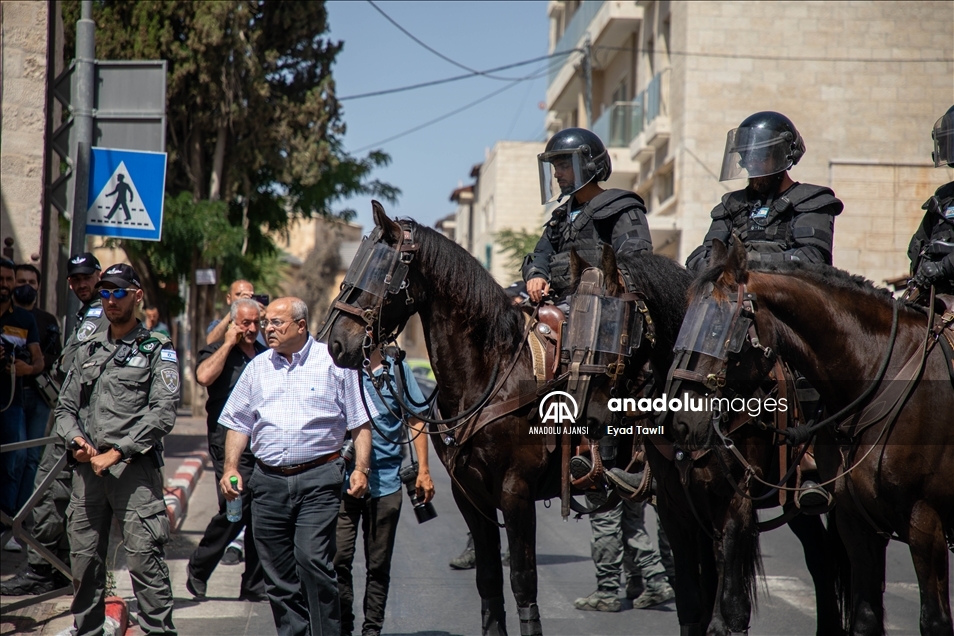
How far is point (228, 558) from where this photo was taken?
29.6ft

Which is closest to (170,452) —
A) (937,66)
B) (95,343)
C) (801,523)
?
(95,343)

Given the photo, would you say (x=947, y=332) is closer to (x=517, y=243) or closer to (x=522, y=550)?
(x=522, y=550)

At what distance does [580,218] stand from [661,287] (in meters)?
0.97

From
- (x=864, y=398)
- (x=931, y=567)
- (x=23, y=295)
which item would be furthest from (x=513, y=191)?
(x=931, y=567)

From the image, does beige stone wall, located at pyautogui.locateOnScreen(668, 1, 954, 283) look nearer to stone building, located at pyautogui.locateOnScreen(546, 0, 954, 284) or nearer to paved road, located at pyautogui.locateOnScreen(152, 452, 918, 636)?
stone building, located at pyautogui.locateOnScreen(546, 0, 954, 284)

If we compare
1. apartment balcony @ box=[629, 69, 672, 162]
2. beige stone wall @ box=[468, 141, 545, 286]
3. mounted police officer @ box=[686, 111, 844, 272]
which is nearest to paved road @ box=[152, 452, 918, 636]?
mounted police officer @ box=[686, 111, 844, 272]

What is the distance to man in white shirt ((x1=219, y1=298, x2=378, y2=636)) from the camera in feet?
17.9

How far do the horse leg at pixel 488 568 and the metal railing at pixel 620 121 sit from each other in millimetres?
21435

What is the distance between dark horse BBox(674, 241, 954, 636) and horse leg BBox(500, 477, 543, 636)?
1082 mm

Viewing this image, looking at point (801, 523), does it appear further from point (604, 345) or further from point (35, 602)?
point (35, 602)

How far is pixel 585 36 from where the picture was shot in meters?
29.6

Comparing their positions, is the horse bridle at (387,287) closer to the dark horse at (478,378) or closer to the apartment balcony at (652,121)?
the dark horse at (478,378)

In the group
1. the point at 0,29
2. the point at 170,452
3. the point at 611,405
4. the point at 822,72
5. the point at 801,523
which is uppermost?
the point at 822,72

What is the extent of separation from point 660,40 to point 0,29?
17.1m
